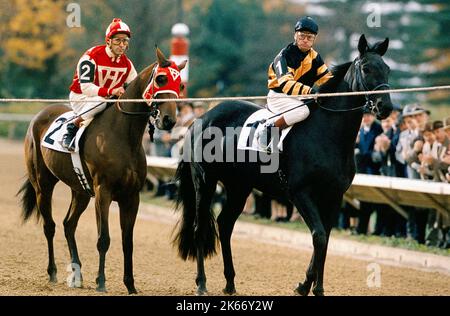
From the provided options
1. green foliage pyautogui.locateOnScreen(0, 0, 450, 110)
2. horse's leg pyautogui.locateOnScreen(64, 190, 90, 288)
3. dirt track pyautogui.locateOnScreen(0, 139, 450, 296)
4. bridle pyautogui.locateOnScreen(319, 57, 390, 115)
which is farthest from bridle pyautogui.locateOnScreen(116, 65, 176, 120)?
green foliage pyautogui.locateOnScreen(0, 0, 450, 110)

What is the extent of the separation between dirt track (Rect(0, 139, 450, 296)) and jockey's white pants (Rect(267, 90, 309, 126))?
64.9 inches

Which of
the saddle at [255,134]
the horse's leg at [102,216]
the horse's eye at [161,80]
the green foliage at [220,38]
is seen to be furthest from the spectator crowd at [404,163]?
the green foliage at [220,38]

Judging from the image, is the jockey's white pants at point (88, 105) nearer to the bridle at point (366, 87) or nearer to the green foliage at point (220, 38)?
the bridle at point (366, 87)

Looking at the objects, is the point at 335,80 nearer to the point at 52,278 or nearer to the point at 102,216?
the point at 102,216

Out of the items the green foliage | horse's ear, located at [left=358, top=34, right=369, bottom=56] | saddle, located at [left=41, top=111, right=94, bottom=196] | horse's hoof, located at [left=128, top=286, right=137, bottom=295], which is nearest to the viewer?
horse's ear, located at [left=358, top=34, right=369, bottom=56]

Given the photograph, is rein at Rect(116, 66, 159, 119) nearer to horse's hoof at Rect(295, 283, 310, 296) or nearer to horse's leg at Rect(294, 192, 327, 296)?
horse's leg at Rect(294, 192, 327, 296)

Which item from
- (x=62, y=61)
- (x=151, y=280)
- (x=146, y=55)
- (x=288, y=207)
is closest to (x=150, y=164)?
(x=288, y=207)

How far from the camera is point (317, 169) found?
26.0 ft

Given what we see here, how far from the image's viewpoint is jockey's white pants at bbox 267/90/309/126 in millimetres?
8148

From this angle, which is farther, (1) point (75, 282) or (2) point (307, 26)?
(1) point (75, 282)

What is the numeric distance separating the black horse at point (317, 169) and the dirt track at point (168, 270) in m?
0.55

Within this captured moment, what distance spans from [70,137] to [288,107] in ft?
6.84

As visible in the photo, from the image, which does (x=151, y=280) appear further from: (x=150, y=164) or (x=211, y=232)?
(x=150, y=164)

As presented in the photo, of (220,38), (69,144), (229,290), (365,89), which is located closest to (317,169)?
(365,89)
